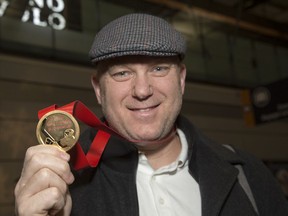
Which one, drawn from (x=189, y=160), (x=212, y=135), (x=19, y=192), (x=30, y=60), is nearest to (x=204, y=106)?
(x=212, y=135)

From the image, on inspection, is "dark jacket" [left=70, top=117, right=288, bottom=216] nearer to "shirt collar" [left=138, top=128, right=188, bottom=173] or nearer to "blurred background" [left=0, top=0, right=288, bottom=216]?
"shirt collar" [left=138, top=128, right=188, bottom=173]

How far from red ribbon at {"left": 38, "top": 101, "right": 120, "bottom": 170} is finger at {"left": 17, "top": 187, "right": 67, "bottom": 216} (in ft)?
0.80

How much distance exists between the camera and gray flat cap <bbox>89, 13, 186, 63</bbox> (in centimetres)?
142

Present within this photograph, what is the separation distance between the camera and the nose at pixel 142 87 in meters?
1.49

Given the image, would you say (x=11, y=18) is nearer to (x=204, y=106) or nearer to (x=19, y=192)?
(x=204, y=106)

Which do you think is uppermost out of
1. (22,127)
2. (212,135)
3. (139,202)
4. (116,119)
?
(116,119)

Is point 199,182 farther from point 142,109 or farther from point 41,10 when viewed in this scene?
point 41,10

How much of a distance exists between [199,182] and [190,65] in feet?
19.6

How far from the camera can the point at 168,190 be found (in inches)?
62.2

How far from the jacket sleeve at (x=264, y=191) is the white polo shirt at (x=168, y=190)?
0.27 metres

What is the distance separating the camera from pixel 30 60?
5012mm

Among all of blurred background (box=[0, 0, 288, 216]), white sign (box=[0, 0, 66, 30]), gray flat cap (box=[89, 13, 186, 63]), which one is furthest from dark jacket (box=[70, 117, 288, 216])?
white sign (box=[0, 0, 66, 30])

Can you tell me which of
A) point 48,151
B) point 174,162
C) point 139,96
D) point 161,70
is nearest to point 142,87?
point 139,96

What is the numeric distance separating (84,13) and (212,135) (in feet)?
11.3
